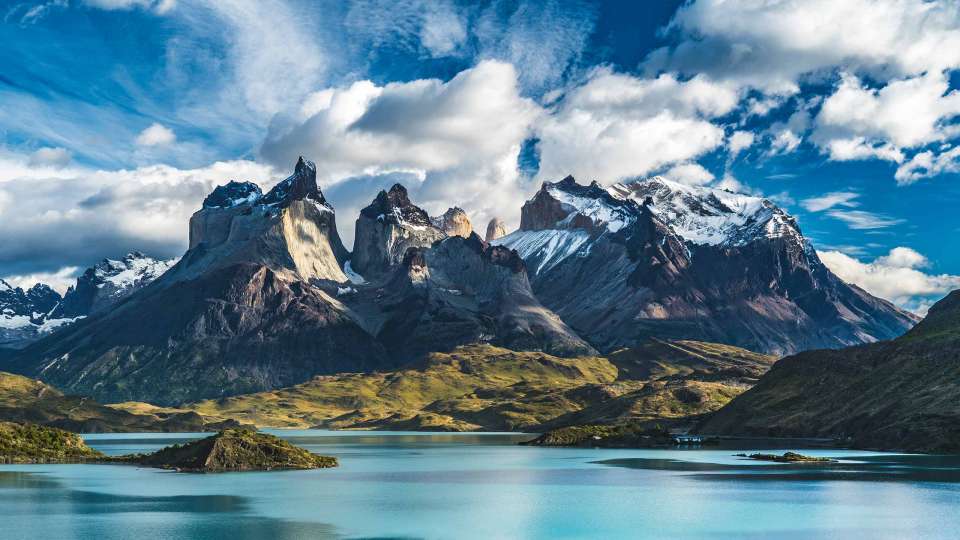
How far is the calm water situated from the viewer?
11988 cm

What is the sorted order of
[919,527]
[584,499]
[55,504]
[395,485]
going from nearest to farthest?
[919,527], [55,504], [584,499], [395,485]

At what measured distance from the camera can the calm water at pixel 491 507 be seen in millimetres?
119875

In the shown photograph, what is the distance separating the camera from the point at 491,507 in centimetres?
14800

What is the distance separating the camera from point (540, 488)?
6973 inches

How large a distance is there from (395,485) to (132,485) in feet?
149

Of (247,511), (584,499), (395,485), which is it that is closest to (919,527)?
(584,499)

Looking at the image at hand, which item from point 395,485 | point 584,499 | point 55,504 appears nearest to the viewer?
point 55,504

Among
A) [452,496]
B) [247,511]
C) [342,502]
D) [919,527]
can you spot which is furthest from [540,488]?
[919,527]

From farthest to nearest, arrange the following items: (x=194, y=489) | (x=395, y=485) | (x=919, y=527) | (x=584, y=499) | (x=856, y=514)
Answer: (x=395, y=485)
(x=194, y=489)
(x=584, y=499)
(x=856, y=514)
(x=919, y=527)

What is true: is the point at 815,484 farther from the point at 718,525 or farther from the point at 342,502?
the point at 342,502

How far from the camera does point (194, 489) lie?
173 metres

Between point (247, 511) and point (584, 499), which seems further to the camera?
point (584, 499)

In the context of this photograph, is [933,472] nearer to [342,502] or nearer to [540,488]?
[540,488]

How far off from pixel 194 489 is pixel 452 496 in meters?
43.3
